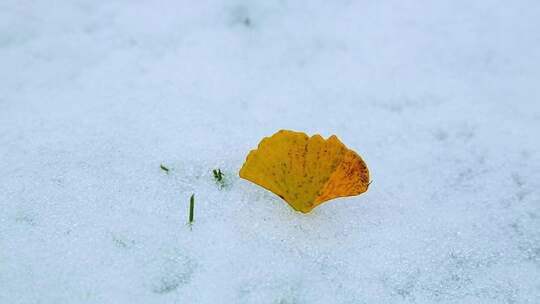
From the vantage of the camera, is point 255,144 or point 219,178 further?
point 255,144

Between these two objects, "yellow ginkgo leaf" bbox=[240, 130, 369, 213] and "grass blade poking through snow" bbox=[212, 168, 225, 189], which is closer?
"yellow ginkgo leaf" bbox=[240, 130, 369, 213]

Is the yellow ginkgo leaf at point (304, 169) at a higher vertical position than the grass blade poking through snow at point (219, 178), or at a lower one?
higher

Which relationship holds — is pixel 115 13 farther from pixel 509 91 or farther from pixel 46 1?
pixel 509 91

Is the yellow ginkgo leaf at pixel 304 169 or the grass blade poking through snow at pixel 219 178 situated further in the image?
the grass blade poking through snow at pixel 219 178

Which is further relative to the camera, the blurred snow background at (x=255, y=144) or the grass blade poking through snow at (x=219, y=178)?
the grass blade poking through snow at (x=219, y=178)

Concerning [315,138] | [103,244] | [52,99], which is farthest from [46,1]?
[315,138]
